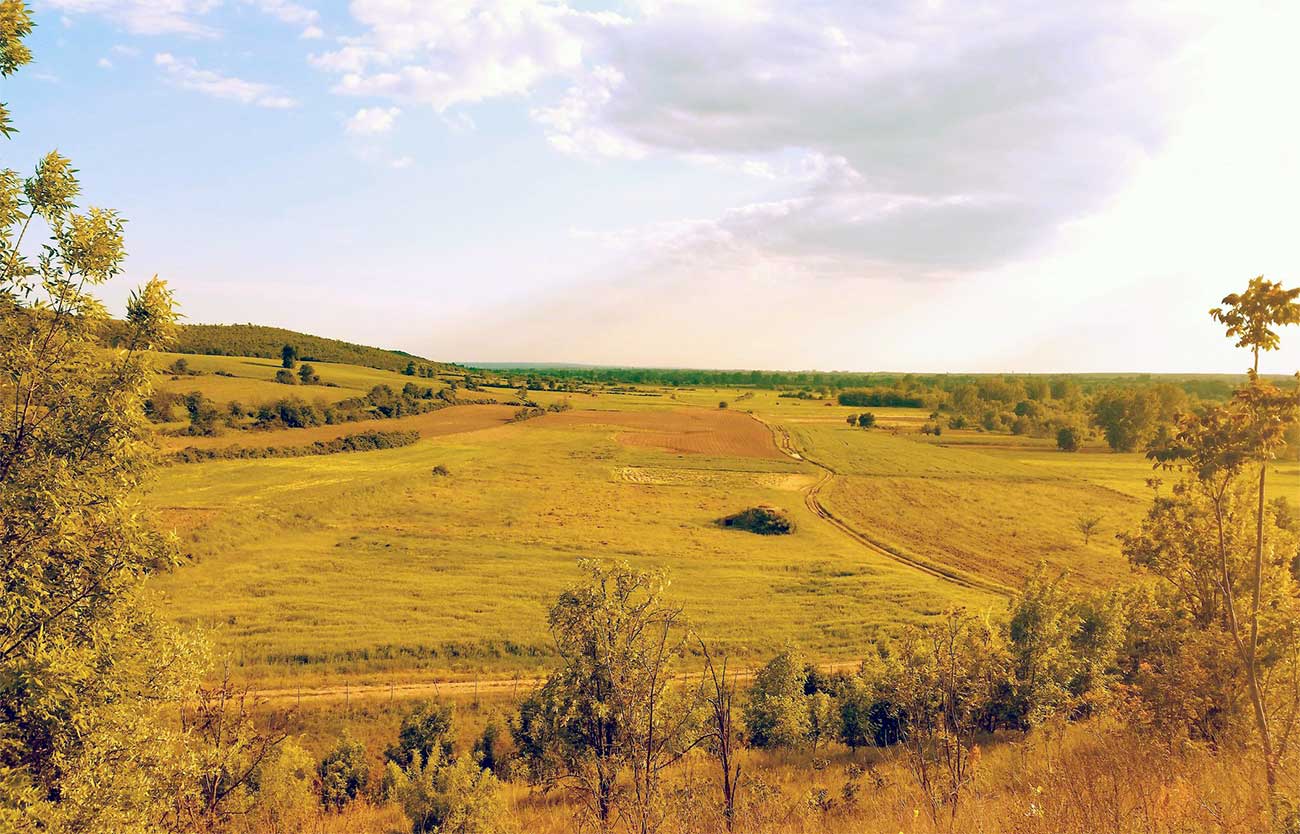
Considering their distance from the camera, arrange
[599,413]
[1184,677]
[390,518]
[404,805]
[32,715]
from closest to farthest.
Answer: [32,715]
[1184,677]
[404,805]
[390,518]
[599,413]

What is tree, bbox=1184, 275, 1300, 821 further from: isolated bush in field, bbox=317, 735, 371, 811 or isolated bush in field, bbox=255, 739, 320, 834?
isolated bush in field, bbox=317, 735, 371, 811

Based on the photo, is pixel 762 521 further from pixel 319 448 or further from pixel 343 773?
pixel 319 448

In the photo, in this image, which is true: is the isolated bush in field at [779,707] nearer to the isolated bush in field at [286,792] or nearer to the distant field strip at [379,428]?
the isolated bush in field at [286,792]

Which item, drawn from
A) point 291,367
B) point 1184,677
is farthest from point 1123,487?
point 291,367

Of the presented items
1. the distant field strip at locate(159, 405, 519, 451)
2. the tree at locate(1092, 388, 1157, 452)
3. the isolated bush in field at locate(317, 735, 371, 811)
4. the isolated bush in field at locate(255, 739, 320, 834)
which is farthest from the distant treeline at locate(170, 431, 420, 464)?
the tree at locate(1092, 388, 1157, 452)

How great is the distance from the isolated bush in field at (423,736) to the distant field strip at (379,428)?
49548 mm

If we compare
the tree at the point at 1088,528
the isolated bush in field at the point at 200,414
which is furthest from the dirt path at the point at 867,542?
the isolated bush in field at the point at 200,414

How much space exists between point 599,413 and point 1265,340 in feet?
443

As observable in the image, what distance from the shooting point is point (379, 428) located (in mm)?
98500

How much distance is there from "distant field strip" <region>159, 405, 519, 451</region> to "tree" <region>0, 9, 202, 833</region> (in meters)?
60.8

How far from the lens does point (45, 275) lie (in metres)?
8.70

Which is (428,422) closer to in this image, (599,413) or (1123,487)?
(599,413)

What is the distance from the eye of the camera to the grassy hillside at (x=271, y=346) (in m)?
147

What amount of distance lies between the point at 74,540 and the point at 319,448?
84104 millimetres
